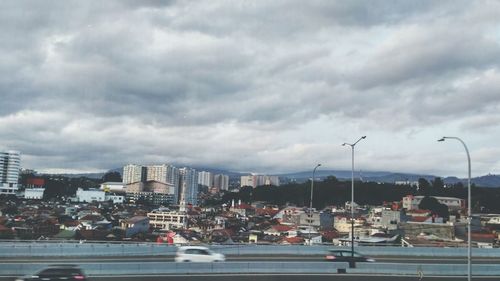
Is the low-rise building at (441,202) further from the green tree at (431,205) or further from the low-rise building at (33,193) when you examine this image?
the low-rise building at (33,193)

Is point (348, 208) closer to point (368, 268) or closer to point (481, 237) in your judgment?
point (481, 237)

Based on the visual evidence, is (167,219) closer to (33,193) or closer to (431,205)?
(431,205)

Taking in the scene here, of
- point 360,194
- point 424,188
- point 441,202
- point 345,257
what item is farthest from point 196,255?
point 424,188

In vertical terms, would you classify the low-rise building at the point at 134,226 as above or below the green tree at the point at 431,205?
below

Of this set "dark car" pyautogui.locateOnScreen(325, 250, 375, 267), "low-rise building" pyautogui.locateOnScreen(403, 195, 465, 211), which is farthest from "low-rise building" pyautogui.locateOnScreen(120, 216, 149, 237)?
"low-rise building" pyautogui.locateOnScreen(403, 195, 465, 211)

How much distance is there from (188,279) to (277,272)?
524 cm

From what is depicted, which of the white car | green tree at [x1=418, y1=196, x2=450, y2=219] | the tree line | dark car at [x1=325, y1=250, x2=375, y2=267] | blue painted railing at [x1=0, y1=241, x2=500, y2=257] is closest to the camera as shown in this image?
the white car

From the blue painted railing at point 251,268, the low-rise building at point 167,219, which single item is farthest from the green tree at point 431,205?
the blue painted railing at point 251,268

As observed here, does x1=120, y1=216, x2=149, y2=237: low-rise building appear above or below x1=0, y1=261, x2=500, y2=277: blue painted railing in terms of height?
below

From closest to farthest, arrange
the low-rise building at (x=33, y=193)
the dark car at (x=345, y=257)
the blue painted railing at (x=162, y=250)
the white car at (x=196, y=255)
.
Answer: the white car at (x=196, y=255)
the dark car at (x=345, y=257)
the blue painted railing at (x=162, y=250)
the low-rise building at (x=33, y=193)

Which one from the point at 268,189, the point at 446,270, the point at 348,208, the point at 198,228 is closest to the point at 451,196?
the point at 348,208

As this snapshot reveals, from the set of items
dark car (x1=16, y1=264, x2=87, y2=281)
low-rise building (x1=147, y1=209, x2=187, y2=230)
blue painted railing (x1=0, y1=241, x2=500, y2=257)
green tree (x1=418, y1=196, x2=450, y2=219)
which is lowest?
low-rise building (x1=147, y1=209, x2=187, y2=230)

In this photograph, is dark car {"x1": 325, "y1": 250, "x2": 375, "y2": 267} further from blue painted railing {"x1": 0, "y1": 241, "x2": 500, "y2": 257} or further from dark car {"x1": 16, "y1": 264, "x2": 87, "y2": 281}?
dark car {"x1": 16, "y1": 264, "x2": 87, "y2": 281}

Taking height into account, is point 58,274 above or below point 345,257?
above
